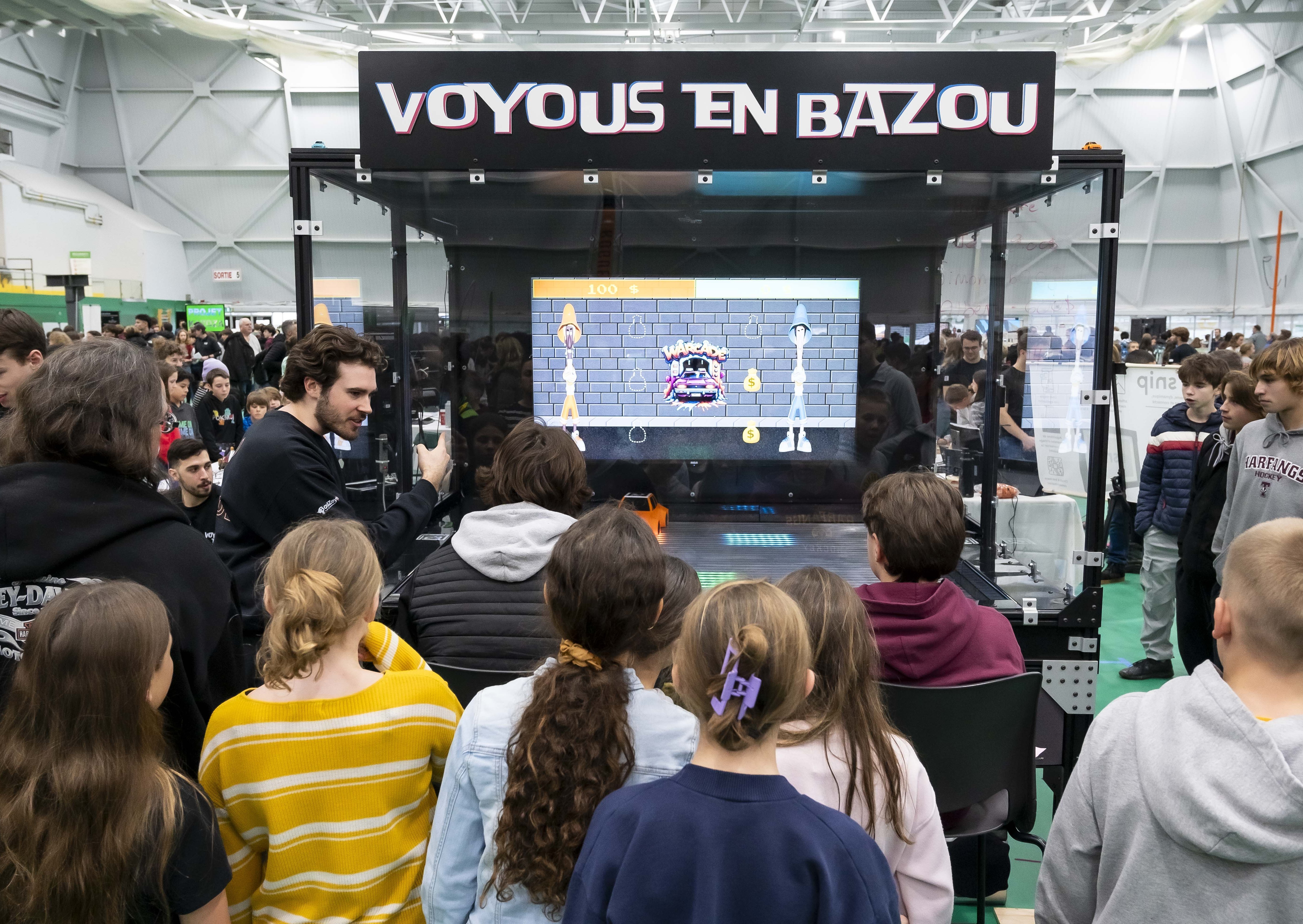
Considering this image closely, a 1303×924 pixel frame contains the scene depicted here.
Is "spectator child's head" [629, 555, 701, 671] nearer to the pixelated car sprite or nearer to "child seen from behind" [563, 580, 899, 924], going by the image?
"child seen from behind" [563, 580, 899, 924]

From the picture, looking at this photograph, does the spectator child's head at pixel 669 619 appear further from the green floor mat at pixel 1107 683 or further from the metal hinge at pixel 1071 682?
the metal hinge at pixel 1071 682

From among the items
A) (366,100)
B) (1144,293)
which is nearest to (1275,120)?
(1144,293)

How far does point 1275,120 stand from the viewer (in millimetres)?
13039

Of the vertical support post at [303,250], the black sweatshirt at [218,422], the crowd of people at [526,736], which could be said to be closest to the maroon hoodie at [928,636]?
the crowd of people at [526,736]

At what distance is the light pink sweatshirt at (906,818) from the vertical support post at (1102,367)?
1317 millimetres

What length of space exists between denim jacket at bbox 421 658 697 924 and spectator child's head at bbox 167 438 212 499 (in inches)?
103

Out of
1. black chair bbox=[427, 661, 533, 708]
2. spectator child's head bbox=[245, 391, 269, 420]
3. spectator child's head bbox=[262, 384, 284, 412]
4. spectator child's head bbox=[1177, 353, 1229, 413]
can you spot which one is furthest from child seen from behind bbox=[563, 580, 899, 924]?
spectator child's head bbox=[245, 391, 269, 420]

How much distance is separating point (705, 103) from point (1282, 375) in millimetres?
1793

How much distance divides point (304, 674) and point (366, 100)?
5.39 ft

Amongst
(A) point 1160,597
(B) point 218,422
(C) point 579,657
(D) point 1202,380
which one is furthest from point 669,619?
(B) point 218,422

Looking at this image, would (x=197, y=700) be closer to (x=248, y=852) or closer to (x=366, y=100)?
(x=248, y=852)

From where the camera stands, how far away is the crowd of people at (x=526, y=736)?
3.17 feet

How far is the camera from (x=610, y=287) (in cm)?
313

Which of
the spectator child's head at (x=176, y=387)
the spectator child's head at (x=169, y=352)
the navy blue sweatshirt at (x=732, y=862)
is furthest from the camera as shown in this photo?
the spectator child's head at (x=169, y=352)
